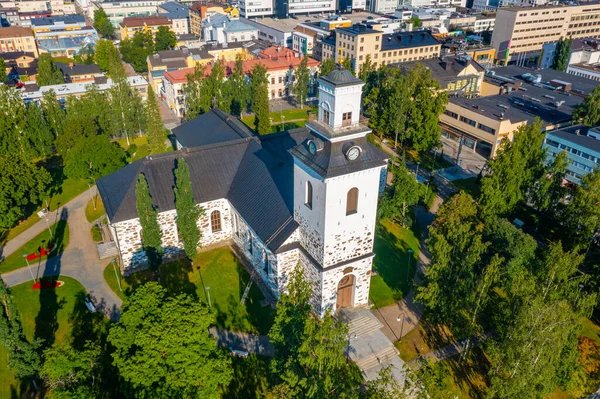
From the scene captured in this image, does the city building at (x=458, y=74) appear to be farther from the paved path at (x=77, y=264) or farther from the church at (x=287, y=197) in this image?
the paved path at (x=77, y=264)

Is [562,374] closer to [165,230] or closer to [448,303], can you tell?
[448,303]

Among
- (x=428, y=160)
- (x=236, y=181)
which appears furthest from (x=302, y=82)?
(x=236, y=181)

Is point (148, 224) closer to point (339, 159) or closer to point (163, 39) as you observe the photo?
point (339, 159)

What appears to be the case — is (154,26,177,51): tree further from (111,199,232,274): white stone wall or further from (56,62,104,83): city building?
(111,199,232,274): white stone wall

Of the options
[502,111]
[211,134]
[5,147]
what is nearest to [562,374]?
[211,134]

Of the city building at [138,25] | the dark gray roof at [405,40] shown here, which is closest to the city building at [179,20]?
the city building at [138,25]
